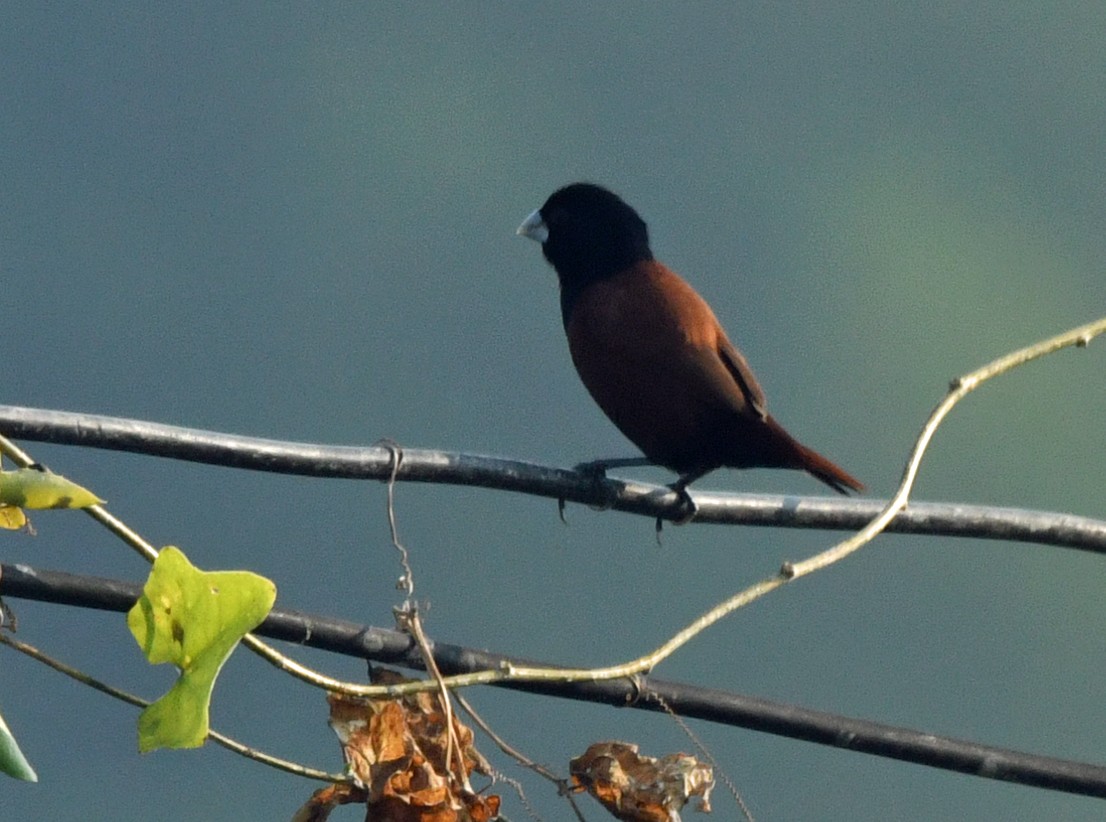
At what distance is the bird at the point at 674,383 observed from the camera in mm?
3254

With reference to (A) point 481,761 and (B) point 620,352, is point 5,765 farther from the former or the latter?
(B) point 620,352

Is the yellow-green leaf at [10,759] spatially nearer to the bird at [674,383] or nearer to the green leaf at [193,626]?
the green leaf at [193,626]

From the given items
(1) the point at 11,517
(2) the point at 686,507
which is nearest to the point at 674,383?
(2) the point at 686,507

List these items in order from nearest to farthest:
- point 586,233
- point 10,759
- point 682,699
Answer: point 10,759
point 682,699
point 586,233

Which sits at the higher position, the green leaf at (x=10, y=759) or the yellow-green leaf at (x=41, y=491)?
the yellow-green leaf at (x=41, y=491)

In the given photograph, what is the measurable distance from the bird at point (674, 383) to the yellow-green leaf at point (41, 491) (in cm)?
189

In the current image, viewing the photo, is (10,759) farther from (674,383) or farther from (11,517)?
(674,383)

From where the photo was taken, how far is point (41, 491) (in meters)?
1.22

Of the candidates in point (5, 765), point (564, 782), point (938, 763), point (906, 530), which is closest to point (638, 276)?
point (906, 530)

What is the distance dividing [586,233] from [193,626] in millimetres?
2893

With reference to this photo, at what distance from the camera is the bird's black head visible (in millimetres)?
3916

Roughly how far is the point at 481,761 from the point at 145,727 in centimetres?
28

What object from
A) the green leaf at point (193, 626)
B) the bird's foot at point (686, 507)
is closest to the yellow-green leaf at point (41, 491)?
the green leaf at point (193, 626)

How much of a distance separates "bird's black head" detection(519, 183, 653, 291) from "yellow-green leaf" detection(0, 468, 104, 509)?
2658 millimetres
